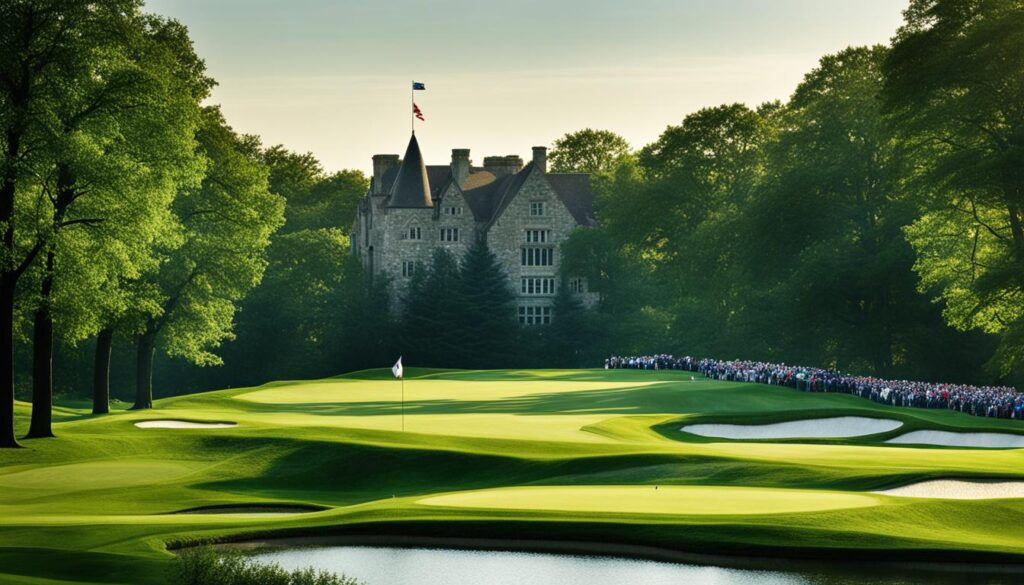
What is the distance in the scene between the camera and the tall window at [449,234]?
122188 mm

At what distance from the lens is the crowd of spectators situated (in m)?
53.6

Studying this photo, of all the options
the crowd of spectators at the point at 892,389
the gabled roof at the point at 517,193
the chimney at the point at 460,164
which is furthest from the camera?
the chimney at the point at 460,164

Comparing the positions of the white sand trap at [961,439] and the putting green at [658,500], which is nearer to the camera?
the putting green at [658,500]

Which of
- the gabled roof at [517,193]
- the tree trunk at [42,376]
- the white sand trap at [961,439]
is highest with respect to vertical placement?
the gabled roof at [517,193]

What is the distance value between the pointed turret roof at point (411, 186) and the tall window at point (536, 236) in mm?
7800

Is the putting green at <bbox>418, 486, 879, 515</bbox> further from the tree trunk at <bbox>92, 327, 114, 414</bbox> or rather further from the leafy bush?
the tree trunk at <bbox>92, 327, 114, 414</bbox>

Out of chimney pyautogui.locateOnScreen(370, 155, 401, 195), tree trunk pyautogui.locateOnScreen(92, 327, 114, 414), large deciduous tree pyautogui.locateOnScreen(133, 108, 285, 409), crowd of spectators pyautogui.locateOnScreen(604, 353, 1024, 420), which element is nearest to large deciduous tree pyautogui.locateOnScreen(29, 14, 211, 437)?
tree trunk pyautogui.locateOnScreen(92, 327, 114, 414)

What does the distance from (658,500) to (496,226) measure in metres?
92.0

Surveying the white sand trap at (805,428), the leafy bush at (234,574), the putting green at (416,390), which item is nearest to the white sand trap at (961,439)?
the white sand trap at (805,428)

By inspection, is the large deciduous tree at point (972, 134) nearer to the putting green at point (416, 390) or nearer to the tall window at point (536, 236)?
the putting green at point (416, 390)

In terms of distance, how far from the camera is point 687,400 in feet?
187

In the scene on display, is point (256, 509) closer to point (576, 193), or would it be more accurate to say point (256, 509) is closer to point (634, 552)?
point (634, 552)

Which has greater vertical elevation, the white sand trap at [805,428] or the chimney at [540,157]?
the chimney at [540,157]

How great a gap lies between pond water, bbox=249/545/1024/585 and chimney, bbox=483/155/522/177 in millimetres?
105212
